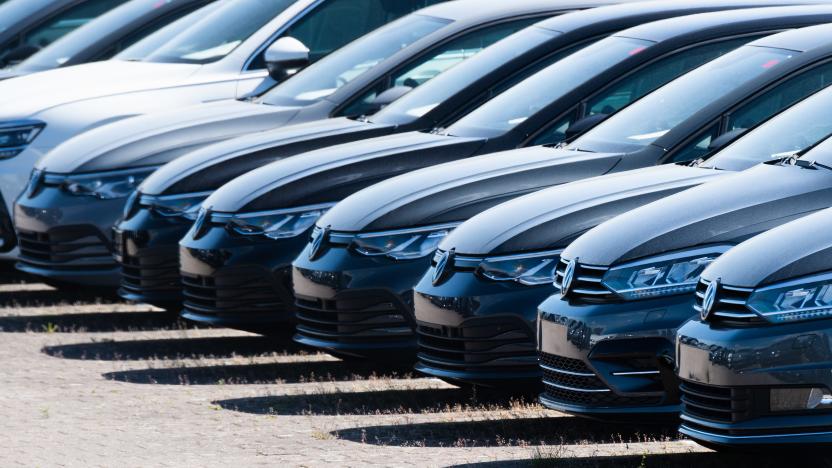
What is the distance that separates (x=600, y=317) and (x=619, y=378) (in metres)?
0.24

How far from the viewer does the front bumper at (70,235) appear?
34.1 ft

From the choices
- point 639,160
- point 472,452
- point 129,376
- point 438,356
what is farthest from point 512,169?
point 129,376

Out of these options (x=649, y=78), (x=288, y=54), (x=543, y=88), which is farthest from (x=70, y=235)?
(x=649, y=78)

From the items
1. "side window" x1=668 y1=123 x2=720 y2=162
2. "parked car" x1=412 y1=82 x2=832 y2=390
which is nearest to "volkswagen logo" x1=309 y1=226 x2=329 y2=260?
"parked car" x1=412 y1=82 x2=832 y2=390

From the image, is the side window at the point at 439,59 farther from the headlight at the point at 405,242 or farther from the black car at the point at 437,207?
the headlight at the point at 405,242

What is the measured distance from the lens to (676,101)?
7.89 meters

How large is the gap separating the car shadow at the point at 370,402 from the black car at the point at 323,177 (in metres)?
0.75

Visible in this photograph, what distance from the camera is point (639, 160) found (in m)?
7.64

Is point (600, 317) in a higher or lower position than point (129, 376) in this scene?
higher

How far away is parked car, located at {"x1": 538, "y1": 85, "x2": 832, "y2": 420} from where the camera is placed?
6105 millimetres

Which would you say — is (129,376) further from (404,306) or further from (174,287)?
(404,306)

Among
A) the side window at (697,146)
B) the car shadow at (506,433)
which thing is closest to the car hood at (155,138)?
the side window at (697,146)

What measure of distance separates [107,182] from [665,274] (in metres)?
5.12

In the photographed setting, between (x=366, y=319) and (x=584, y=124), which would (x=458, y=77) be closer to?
(x=584, y=124)
